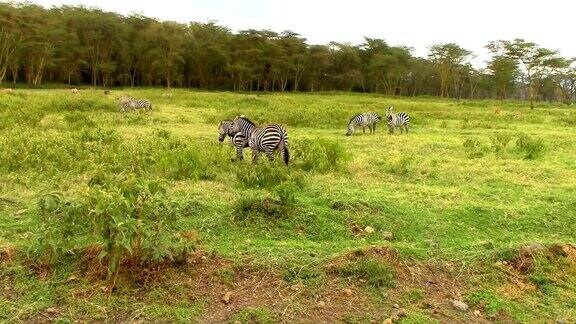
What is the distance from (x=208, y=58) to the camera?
173 ft

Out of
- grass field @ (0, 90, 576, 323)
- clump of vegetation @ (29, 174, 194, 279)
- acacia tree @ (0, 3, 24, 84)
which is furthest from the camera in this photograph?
acacia tree @ (0, 3, 24, 84)

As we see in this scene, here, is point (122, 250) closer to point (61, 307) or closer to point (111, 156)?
point (61, 307)

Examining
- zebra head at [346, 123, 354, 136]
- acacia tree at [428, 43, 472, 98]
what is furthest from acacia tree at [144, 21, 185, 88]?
zebra head at [346, 123, 354, 136]

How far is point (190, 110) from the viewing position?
24734 millimetres

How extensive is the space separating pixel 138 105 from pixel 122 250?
63.1 ft

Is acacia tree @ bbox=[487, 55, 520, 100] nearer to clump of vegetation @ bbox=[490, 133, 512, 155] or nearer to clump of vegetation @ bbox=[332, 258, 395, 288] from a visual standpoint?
clump of vegetation @ bbox=[490, 133, 512, 155]

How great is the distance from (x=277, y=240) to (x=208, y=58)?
48.5 metres

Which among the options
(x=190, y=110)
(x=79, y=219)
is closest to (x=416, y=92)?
(x=190, y=110)

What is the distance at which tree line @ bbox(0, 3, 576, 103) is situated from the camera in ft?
141

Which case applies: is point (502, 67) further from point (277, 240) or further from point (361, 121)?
point (277, 240)

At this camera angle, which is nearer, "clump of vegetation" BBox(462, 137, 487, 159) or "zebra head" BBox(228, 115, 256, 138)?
"zebra head" BBox(228, 115, 256, 138)

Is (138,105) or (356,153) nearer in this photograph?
(356,153)

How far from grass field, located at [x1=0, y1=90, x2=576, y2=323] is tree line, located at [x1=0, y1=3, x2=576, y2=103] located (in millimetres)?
36299

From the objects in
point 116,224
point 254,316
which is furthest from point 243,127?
point 254,316
